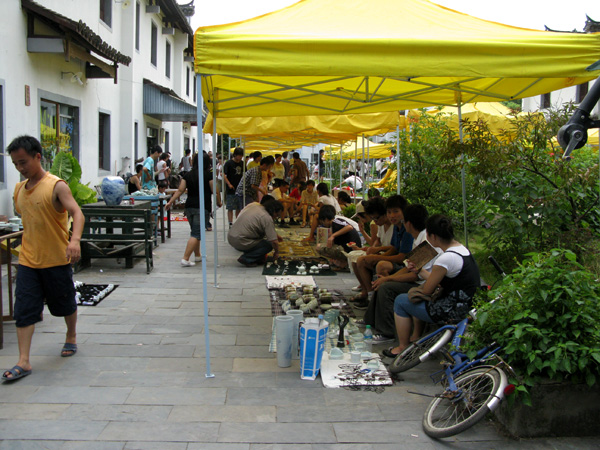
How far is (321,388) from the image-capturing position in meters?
4.18

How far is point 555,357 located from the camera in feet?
10.9

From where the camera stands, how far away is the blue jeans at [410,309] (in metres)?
4.47

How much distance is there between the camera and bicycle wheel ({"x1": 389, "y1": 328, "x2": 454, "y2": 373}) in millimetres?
4086

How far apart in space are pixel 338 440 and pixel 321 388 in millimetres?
797

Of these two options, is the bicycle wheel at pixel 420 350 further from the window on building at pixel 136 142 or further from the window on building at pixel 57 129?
the window on building at pixel 136 142

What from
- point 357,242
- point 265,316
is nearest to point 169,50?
point 357,242

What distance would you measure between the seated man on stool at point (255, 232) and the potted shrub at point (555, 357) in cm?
534

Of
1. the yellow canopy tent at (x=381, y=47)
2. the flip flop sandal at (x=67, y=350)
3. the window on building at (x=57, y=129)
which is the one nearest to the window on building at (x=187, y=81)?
the window on building at (x=57, y=129)

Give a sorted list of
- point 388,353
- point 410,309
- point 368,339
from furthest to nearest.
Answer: point 368,339 < point 388,353 < point 410,309

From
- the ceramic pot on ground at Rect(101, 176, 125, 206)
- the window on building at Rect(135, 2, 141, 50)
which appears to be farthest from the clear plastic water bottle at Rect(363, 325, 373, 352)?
the window on building at Rect(135, 2, 141, 50)

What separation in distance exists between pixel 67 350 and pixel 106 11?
1301cm

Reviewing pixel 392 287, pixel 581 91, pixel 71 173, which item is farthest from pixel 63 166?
pixel 581 91

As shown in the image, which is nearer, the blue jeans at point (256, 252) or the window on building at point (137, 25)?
the blue jeans at point (256, 252)

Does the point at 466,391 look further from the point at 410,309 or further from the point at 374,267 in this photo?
the point at 374,267
